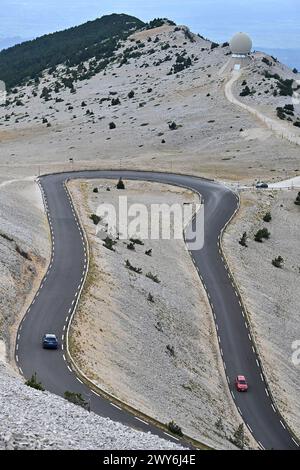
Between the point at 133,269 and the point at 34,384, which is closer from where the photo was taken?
the point at 34,384

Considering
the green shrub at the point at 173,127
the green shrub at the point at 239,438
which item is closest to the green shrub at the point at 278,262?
the green shrub at the point at 239,438

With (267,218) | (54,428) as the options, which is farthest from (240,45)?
(54,428)

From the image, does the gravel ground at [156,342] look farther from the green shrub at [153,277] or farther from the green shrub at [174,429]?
the green shrub at [174,429]

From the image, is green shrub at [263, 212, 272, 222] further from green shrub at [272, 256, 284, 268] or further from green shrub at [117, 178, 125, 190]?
green shrub at [117, 178, 125, 190]

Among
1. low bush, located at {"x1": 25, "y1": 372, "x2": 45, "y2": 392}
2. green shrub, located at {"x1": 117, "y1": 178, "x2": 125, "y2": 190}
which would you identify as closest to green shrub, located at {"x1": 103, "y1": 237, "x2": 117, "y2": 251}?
green shrub, located at {"x1": 117, "y1": 178, "x2": 125, "y2": 190}

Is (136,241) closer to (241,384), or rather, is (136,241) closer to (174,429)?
(241,384)

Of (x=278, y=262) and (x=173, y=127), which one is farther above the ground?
(x=278, y=262)
